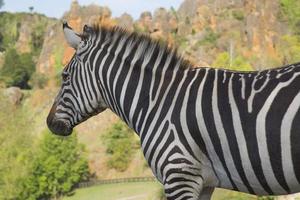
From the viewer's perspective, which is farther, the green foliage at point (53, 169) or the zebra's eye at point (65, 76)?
the green foliage at point (53, 169)

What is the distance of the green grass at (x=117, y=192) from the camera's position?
95.6 ft

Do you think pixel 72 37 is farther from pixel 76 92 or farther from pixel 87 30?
pixel 76 92

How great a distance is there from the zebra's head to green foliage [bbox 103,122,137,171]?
103 ft

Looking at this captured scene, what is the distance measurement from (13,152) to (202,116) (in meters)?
26.2

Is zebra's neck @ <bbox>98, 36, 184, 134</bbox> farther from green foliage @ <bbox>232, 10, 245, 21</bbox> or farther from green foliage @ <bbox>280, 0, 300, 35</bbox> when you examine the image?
green foliage @ <bbox>232, 10, 245, 21</bbox>

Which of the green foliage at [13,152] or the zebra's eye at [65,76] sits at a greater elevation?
the zebra's eye at [65,76]

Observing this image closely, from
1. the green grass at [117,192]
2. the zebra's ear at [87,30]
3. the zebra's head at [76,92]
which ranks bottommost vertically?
the green grass at [117,192]

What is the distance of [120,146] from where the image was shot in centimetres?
3641

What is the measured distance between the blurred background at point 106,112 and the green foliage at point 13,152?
0.05m

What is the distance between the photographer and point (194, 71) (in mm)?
4199

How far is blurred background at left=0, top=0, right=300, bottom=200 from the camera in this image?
30219mm

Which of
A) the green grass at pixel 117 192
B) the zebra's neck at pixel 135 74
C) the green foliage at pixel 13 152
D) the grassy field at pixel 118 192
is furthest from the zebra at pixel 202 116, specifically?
the green foliage at pixel 13 152

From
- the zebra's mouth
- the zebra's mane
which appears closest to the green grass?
the zebra's mouth

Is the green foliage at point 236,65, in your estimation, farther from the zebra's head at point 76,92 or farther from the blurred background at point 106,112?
the zebra's head at point 76,92
